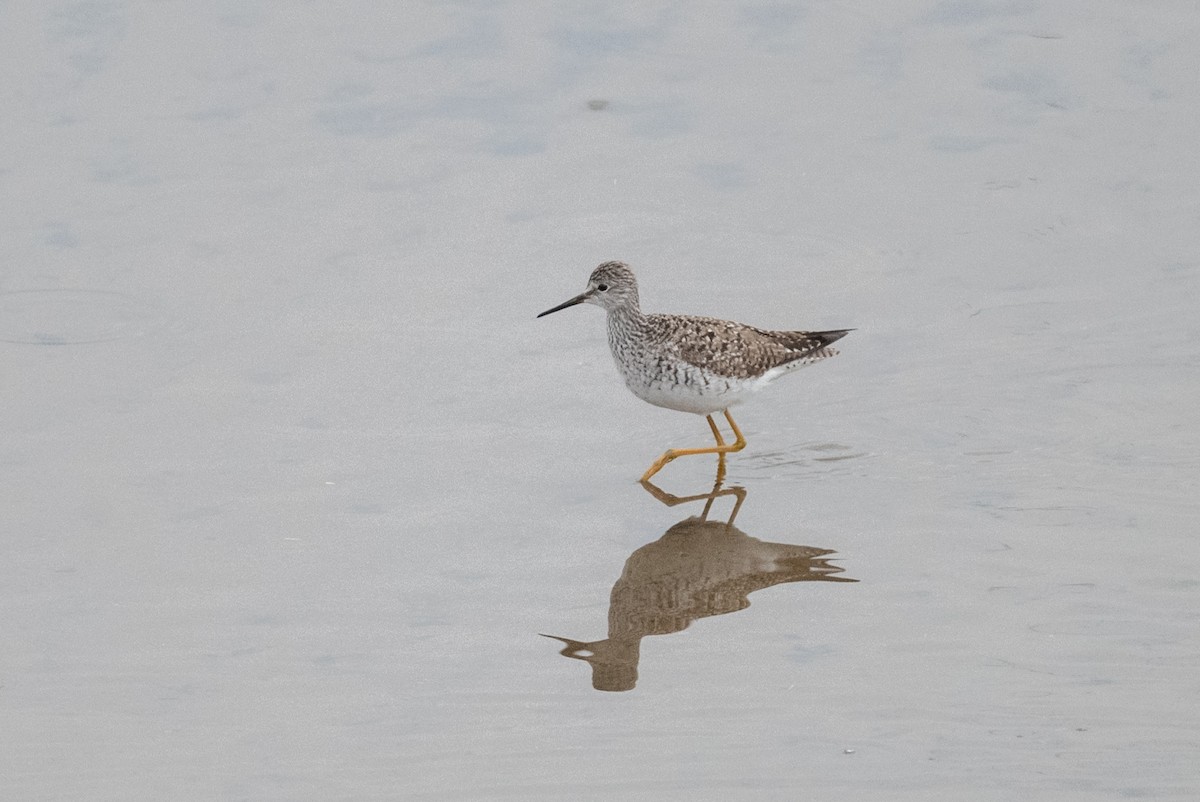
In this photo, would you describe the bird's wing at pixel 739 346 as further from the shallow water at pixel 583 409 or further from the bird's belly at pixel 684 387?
the shallow water at pixel 583 409

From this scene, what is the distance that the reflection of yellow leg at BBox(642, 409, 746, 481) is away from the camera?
349 inches

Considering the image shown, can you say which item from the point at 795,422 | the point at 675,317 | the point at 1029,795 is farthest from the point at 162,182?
the point at 1029,795

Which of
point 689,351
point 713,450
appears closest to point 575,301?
point 689,351

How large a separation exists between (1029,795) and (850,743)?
2.28 feet

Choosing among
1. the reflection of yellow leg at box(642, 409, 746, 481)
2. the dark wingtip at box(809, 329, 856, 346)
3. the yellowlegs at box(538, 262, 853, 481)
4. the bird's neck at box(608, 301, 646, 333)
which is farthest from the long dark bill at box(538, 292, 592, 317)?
the dark wingtip at box(809, 329, 856, 346)

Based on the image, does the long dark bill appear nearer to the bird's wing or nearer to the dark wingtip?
the bird's wing

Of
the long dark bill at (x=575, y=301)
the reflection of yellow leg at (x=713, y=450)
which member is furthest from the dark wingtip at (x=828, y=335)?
the long dark bill at (x=575, y=301)

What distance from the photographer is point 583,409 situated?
9445mm

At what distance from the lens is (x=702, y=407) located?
907 cm

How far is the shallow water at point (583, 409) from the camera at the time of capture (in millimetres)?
6566

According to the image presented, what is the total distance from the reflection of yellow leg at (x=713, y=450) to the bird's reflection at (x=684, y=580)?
1.76ft

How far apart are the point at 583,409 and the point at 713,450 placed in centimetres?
85

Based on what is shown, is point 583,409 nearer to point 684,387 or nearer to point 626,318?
point 626,318

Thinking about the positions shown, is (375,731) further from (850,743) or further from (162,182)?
(162,182)
